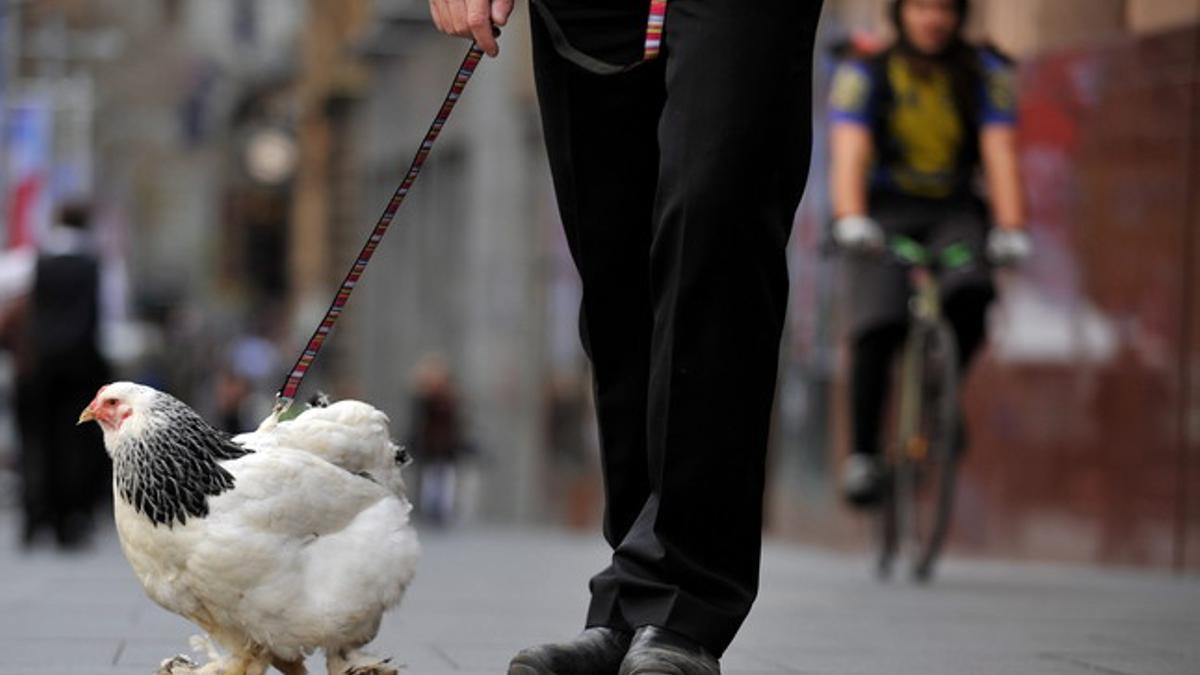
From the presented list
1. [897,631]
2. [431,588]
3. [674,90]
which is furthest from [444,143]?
[674,90]

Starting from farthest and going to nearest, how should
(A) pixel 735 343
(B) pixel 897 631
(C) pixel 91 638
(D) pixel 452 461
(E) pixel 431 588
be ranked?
(D) pixel 452 461 → (E) pixel 431 588 → (B) pixel 897 631 → (C) pixel 91 638 → (A) pixel 735 343

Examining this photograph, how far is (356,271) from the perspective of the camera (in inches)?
176

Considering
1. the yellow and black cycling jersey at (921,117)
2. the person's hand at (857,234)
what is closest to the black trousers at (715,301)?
the person's hand at (857,234)

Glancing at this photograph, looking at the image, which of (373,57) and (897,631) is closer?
(897,631)

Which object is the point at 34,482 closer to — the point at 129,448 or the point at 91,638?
the point at 91,638

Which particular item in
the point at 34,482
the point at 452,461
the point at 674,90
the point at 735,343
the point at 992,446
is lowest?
the point at 452,461

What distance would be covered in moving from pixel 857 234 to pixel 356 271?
4.26m

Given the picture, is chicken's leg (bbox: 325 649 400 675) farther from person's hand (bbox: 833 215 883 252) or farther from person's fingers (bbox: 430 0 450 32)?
person's hand (bbox: 833 215 883 252)

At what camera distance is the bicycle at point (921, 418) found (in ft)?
28.5

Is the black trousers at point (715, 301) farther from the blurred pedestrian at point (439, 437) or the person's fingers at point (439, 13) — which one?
the blurred pedestrian at point (439, 437)

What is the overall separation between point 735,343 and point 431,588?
15.0 ft

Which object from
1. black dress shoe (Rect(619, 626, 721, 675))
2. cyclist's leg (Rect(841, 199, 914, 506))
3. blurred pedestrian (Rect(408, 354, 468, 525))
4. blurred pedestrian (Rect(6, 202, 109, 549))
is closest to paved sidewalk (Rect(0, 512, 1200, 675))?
cyclist's leg (Rect(841, 199, 914, 506))

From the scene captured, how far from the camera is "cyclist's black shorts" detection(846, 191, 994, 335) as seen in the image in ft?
28.6

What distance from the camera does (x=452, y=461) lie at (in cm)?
2628
